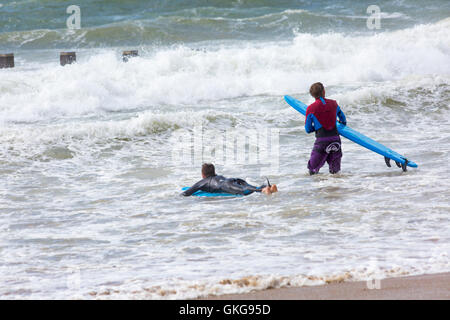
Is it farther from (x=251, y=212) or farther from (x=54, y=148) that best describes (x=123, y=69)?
(x=251, y=212)

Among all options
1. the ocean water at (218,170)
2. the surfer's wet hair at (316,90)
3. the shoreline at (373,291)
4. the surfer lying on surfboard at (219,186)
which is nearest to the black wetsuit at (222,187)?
the surfer lying on surfboard at (219,186)

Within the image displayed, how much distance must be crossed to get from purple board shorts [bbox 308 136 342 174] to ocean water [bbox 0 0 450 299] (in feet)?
0.47

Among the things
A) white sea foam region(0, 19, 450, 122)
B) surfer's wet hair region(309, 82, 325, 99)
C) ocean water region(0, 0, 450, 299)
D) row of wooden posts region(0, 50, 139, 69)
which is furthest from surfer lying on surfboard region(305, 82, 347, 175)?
row of wooden posts region(0, 50, 139, 69)

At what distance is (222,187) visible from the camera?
7.48 metres

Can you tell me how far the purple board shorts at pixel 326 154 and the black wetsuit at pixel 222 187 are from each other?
100 centimetres

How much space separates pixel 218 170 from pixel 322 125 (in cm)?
193

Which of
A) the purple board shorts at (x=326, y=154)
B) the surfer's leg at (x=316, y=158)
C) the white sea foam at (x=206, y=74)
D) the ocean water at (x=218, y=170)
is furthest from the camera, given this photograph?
the white sea foam at (x=206, y=74)

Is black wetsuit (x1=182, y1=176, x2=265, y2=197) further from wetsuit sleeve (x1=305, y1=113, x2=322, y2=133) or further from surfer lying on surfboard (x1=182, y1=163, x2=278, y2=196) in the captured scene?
wetsuit sleeve (x1=305, y1=113, x2=322, y2=133)

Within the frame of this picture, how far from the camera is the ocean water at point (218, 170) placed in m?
5.17

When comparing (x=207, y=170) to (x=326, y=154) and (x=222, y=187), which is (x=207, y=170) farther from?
(x=326, y=154)

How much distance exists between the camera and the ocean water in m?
5.17

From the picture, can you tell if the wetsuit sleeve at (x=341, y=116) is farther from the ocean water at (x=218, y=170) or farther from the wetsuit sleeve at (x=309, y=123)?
the ocean water at (x=218, y=170)

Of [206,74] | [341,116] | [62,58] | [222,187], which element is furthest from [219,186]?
[62,58]

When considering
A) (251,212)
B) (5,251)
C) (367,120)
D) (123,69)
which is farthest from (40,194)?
(123,69)
